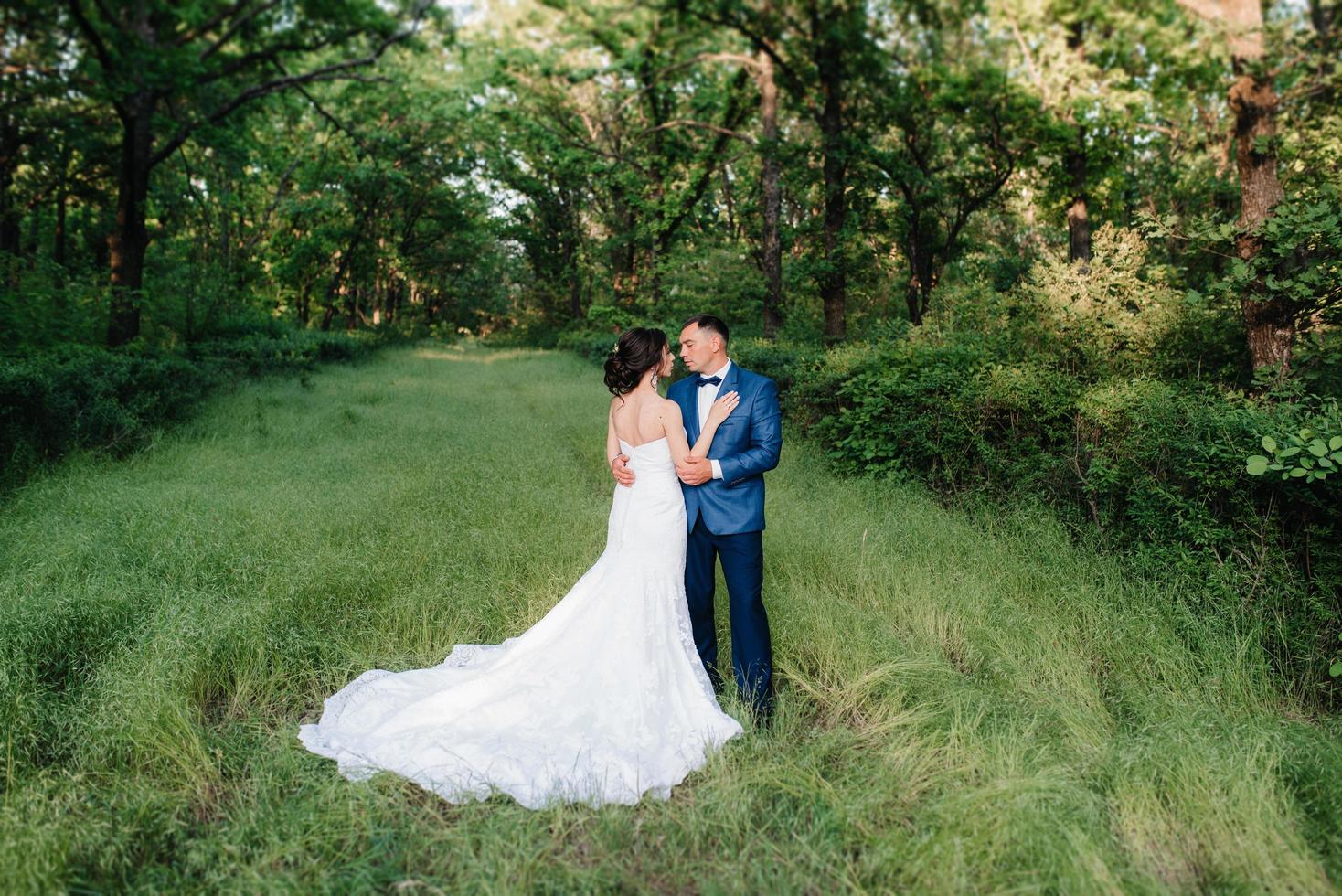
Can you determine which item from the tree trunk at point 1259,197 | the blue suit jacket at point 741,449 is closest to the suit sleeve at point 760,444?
the blue suit jacket at point 741,449

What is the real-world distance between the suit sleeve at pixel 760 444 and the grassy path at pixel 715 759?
1.24 meters

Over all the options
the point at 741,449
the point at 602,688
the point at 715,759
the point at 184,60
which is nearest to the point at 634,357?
the point at 741,449

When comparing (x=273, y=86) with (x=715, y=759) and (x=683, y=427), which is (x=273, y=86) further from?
(x=715, y=759)

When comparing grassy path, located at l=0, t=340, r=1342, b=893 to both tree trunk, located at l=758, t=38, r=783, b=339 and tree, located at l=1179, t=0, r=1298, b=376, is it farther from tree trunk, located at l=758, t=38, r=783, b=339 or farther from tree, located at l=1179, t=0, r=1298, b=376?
tree trunk, located at l=758, t=38, r=783, b=339

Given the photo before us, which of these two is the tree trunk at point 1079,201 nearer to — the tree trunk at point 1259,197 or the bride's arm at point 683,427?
the tree trunk at point 1259,197

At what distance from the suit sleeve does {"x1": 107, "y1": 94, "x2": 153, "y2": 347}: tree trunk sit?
13.0 meters

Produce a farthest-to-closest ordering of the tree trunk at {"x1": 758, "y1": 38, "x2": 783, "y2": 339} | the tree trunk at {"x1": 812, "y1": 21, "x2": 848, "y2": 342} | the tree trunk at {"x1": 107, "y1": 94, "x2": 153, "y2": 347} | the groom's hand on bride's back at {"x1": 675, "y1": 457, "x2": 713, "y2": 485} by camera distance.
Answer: the tree trunk at {"x1": 758, "y1": 38, "x2": 783, "y2": 339} < the tree trunk at {"x1": 812, "y1": 21, "x2": 848, "y2": 342} < the tree trunk at {"x1": 107, "y1": 94, "x2": 153, "y2": 347} < the groom's hand on bride's back at {"x1": 675, "y1": 457, "x2": 713, "y2": 485}

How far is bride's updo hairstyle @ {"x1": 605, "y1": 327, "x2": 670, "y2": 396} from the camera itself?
3.76 metres

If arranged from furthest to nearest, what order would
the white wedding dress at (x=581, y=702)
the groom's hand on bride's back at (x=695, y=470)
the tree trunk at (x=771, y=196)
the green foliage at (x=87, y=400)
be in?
1. the tree trunk at (x=771, y=196)
2. the green foliage at (x=87, y=400)
3. the groom's hand on bride's back at (x=695, y=470)
4. the white wedding dress at (x=581, y=702)

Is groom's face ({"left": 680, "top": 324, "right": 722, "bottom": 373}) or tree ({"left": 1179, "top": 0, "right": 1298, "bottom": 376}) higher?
tree ({"left": 1179, "top": 0, "right": 1298, "bottom": 376})

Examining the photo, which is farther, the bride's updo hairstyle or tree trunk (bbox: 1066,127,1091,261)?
tree trunk (bbox: 1066,127,1091,261)

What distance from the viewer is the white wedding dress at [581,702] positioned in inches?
127

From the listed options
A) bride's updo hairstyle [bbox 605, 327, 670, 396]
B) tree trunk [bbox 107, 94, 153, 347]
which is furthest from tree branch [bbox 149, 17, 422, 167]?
bride's updo hairstyle [bbox 605, 327, 670, 396]

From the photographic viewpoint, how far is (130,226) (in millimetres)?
12891
